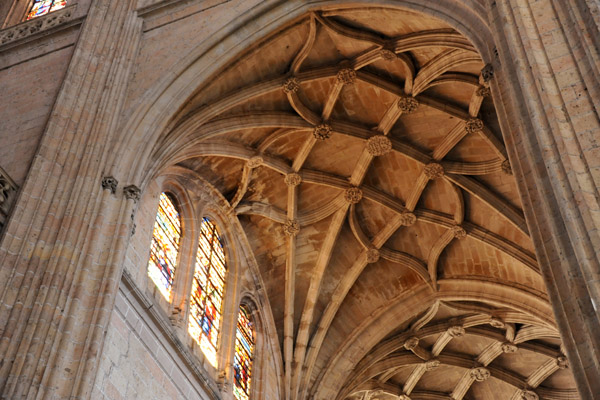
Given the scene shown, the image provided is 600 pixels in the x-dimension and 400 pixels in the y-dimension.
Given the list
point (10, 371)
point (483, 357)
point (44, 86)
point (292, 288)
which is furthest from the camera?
point (483, 357)

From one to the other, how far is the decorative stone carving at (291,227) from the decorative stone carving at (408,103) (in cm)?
337

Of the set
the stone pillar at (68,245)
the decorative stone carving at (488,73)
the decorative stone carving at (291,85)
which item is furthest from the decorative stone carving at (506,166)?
the stone pillar at (68,245)

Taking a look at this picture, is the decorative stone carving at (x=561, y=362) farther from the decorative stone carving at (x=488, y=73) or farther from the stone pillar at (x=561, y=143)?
the stone pillar at (x=561, y=143)

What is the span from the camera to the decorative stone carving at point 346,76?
1508 centimetres

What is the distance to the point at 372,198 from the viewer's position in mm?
17062

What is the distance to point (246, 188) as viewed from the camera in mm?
16547

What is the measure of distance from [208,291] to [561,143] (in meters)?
8.84

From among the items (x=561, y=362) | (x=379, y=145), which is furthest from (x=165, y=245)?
(x=561, y=362)

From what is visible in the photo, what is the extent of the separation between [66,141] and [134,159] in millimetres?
965

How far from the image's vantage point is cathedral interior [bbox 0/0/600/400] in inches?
335

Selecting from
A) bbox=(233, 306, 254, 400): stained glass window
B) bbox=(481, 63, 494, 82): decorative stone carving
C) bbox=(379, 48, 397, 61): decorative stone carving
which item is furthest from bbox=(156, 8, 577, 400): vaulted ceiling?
bbox=(481, 63, 494, 82): decorative stone carving

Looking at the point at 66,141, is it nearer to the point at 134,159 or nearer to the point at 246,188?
the point at 134,159

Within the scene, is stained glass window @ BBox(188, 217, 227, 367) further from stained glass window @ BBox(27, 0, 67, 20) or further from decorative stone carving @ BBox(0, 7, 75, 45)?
stained glass window @ BBox(27, 0, 67, 20)

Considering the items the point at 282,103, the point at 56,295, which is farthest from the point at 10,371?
the point at 282,103
